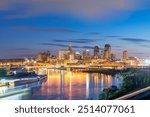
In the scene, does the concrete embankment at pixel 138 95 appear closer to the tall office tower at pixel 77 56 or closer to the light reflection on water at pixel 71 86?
the light reflection on water at pixel 71 86

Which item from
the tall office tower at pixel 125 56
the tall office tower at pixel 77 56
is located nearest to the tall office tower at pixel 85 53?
the tall office tower at pixel 77 56

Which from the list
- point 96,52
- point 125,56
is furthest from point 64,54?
point 125,56

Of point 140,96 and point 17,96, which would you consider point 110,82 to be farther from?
point 17,96

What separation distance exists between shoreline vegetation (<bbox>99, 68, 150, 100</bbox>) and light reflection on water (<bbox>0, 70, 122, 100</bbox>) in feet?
0.15

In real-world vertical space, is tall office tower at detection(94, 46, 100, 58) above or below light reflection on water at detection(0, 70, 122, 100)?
above

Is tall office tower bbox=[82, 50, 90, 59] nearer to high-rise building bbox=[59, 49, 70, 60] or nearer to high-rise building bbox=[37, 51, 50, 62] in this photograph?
high-rise building bbox=[59, 49, 70, 60]

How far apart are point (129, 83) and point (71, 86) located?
45 cm

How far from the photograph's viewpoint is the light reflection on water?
9.72 feet

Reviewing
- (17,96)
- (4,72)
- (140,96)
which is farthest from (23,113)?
(140,96)

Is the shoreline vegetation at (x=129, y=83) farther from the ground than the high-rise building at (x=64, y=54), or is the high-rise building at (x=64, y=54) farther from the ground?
the high-rise building at (x=64, y=54)

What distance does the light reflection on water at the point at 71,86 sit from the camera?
117 inches

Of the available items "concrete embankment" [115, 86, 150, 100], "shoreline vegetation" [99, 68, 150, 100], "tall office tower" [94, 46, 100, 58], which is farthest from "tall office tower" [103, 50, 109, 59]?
"concrete embankment" [115, 86, 150, 100]

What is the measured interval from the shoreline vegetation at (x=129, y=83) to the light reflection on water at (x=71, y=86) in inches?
1.8

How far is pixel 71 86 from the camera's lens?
10.7 ft
